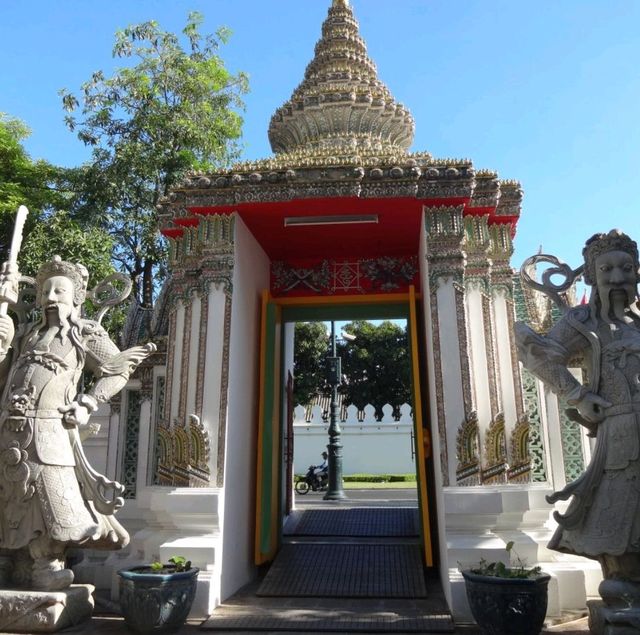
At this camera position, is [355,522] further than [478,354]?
Yes

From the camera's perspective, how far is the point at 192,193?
247 inches

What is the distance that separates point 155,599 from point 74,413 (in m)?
1.58

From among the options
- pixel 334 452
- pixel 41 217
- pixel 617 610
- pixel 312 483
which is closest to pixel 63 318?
pixel 617 610

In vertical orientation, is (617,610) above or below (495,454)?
below

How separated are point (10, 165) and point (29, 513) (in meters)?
9.49

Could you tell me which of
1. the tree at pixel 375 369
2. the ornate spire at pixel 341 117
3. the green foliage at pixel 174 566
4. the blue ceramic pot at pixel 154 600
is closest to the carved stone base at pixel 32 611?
the blue ceramic pot at pixel 154 600

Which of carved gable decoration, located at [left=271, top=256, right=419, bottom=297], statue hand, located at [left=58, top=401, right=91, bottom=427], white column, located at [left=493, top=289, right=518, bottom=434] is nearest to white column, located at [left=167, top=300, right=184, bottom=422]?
statue hand, located at [left=58, top=401, right=91, bottom=427]

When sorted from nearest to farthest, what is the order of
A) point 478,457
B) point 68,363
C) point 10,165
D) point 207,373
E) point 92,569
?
point 68,363 < point 478,457 < point 207,373 < point 92,569 < point 10,165

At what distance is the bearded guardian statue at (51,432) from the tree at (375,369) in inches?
782

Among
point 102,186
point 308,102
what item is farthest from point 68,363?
point 102,186

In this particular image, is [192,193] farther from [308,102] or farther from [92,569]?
[92,569]

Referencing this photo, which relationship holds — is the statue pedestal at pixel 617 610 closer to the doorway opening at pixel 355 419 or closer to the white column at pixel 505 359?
the white column at pixel 505 359

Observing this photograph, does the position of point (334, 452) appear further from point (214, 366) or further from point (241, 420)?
point (214, 366)

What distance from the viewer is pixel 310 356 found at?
24219mm
